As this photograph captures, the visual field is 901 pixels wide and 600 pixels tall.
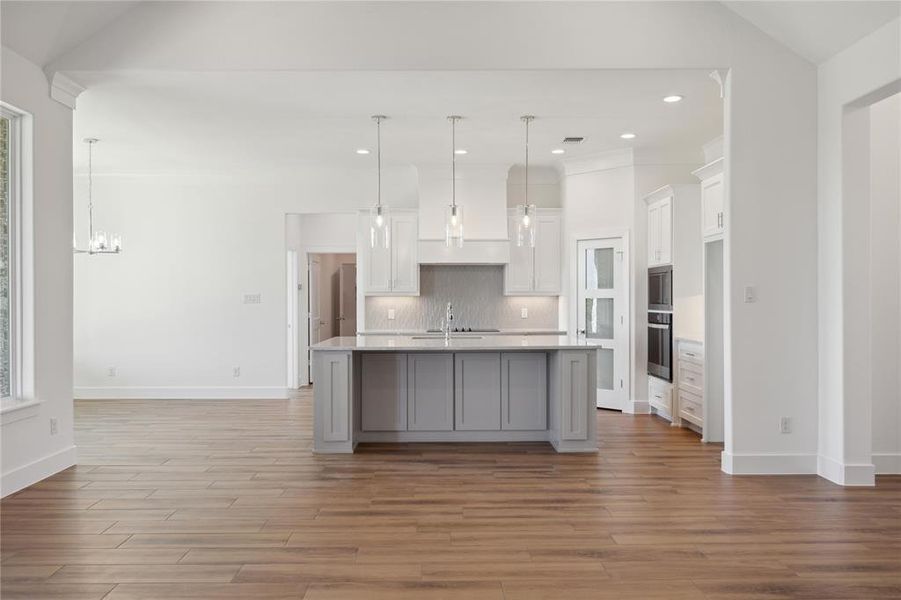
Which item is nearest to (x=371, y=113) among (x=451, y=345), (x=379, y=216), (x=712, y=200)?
(x=379, y=216)

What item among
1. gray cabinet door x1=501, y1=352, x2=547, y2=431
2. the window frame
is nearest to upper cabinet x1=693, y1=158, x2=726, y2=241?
gray cabinet door x1=501, y1=352, x2=547, y2=431

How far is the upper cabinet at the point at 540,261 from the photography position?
8.52 meters

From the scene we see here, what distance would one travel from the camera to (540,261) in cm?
855

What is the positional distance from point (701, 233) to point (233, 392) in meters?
5.81

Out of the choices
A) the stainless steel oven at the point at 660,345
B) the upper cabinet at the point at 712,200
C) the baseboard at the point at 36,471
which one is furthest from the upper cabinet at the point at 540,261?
the baseboard at the point at 36,471

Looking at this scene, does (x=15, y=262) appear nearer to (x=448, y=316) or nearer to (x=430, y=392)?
(x=430, y=392)

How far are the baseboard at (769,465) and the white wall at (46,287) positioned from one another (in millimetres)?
4772

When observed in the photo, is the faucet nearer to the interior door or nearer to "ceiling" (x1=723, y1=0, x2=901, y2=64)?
the interior door

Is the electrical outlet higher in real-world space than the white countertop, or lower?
lower

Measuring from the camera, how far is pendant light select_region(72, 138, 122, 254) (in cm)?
729

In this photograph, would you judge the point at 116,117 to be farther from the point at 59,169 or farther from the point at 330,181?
the point at 330,181

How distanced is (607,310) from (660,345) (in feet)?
3.16

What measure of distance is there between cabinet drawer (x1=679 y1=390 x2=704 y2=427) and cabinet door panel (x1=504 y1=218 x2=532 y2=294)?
262cm

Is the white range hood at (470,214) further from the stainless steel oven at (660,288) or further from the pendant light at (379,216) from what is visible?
the stainless steel oven at (660,288)
